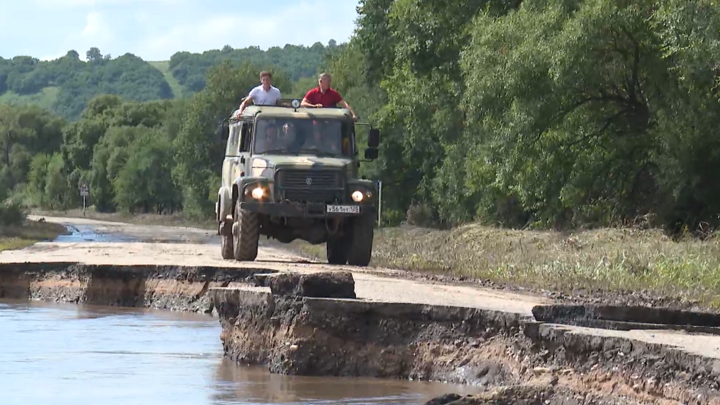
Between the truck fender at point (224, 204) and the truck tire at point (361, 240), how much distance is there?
2180 mm

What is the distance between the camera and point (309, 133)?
75.8ft

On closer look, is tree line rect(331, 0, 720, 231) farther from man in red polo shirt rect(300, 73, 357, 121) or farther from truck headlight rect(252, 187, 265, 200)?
truck headlight rect(252, 187, 265, 200)

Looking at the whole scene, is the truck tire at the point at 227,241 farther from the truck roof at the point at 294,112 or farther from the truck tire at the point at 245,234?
the truck roof at the point at 294,112

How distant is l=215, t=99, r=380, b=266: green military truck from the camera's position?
2244cm

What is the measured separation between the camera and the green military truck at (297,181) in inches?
883

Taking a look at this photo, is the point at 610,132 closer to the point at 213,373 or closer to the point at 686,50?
the point at 686,50

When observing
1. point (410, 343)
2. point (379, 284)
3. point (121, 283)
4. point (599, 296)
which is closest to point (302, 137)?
point (121, 283)

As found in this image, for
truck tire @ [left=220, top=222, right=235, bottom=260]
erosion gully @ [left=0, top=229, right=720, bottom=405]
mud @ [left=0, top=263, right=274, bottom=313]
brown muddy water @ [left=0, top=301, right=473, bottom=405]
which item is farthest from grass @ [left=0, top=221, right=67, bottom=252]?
erosion gully @ [left=0, top=229, right=720, bottom=405]

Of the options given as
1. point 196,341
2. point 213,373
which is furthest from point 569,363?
point 196,341

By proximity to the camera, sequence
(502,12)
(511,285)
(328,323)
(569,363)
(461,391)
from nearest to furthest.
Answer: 1. (569,363)
2. (461,391)
3. (328,323)
4. (511,285)
5. (502,12)

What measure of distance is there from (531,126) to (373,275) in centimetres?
988

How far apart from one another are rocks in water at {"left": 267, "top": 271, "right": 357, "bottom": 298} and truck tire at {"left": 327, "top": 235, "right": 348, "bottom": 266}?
10572 mm

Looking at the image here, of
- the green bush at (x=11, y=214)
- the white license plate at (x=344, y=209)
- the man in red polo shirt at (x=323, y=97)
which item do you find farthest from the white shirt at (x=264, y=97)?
the green bush at (x=11, y=214)

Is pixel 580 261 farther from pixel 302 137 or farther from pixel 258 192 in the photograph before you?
pixel 258 192
